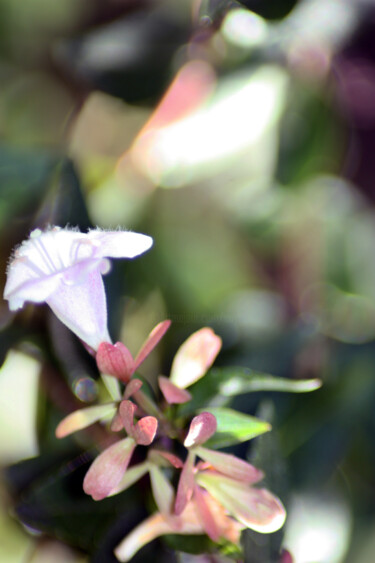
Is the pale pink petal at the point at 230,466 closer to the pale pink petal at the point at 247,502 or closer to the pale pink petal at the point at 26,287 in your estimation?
the pale pink petal at the point at 247,502

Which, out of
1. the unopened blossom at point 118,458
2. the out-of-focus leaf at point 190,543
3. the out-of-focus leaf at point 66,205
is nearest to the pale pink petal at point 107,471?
the unopened blossom at point 118,458

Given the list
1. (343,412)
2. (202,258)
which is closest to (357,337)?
(343,412)

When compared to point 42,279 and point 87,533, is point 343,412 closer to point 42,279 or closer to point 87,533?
point 87,533

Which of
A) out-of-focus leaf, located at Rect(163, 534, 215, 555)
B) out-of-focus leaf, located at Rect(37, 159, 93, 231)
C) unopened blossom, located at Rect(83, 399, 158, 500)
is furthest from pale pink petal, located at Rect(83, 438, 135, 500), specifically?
out-of-focus leaf, located at Rect(37, 159, 93, 231)

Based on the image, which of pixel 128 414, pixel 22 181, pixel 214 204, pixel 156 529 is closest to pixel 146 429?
pixel 128 414

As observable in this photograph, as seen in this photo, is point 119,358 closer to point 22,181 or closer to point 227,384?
point 227,384
